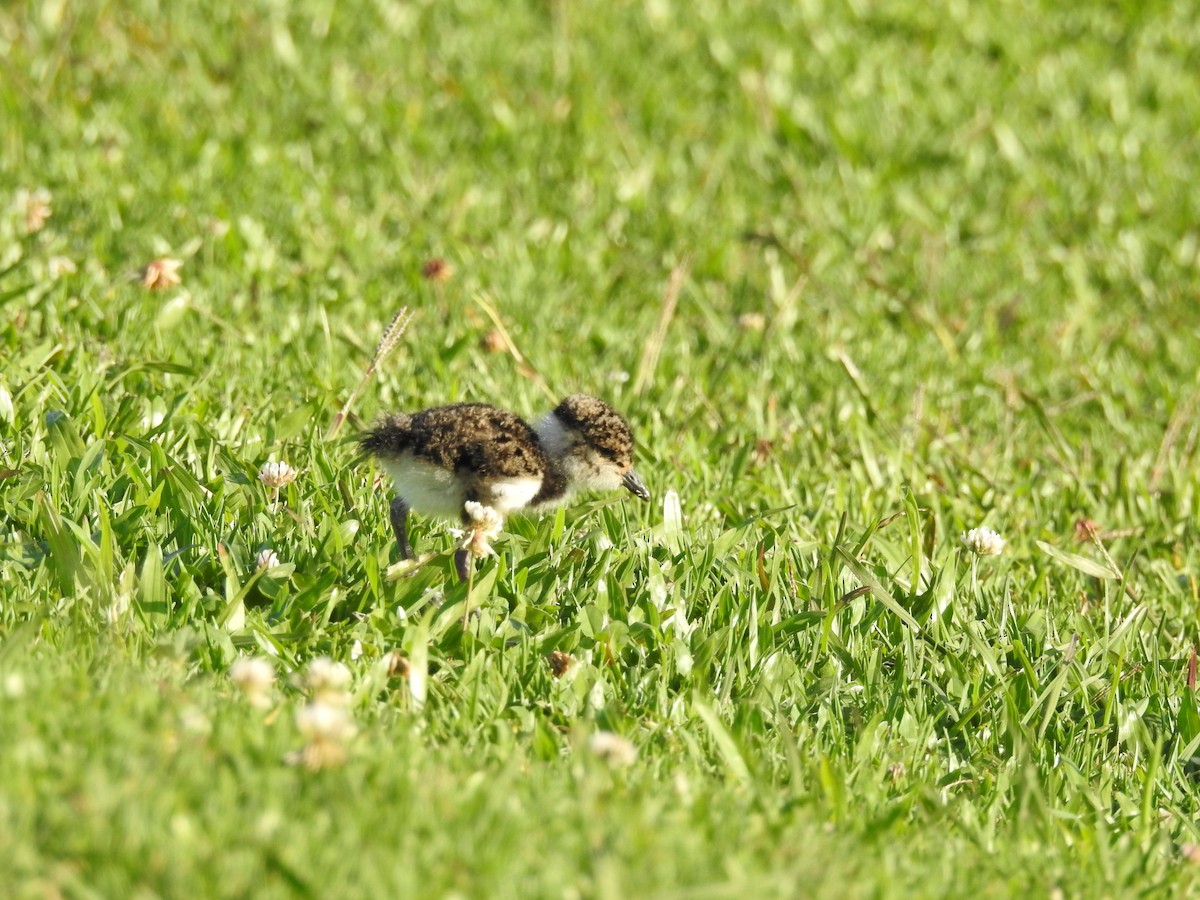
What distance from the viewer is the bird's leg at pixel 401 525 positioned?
472cm

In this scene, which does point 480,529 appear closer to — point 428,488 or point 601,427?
point 428,488

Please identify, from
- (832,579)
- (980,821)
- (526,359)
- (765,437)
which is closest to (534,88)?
(526,359)

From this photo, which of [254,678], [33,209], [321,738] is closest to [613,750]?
[321,738]

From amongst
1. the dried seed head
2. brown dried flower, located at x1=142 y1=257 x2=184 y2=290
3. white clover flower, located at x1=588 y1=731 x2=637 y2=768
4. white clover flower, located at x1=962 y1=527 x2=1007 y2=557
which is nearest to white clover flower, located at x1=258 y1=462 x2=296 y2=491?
the dried seed head

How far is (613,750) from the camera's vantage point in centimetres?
362

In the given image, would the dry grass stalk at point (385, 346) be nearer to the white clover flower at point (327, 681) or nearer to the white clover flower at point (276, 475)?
the white clover flower at point (276, 475)

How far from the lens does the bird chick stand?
16.3 feet

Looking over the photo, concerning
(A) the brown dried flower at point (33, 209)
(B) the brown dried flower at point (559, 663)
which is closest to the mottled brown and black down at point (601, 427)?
(B) the brown dried flower at point (559, 663)

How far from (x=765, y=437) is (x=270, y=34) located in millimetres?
5352

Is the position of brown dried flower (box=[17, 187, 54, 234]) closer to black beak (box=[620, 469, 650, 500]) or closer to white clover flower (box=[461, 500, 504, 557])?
black beak (box=[620, 469, 650, 500])

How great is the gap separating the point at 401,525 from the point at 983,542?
6.93ft

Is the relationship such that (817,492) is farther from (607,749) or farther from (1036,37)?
(1036,37)

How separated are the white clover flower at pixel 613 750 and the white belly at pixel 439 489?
4.85ft

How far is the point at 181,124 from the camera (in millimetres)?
8922
